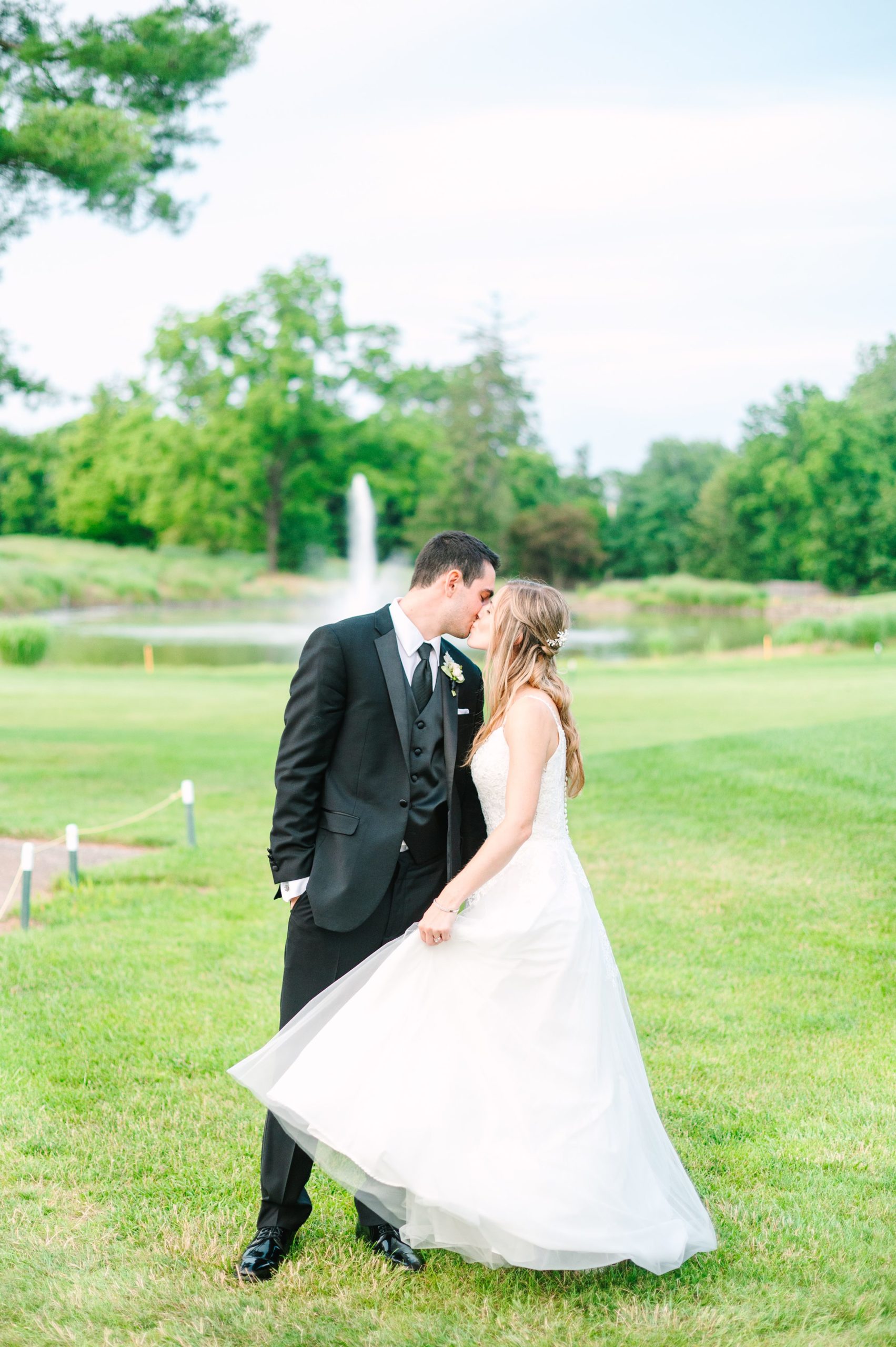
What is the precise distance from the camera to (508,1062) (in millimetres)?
3484

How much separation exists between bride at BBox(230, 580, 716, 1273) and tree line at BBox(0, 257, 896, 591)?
215ft

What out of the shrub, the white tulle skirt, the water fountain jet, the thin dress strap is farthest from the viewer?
the water fountain jet

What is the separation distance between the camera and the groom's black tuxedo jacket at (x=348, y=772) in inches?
146

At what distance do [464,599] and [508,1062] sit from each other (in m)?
1.39

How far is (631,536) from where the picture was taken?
A: 8669 centimetres

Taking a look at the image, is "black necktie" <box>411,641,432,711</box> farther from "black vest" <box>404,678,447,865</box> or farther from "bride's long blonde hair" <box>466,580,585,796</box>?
"bride's long blonde hair" <box>466,580,585,796</box>

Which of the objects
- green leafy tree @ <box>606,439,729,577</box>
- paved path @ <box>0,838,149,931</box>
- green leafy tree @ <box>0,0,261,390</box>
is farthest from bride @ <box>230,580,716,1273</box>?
green leafy tree @ <box>606,439,729,577</box>

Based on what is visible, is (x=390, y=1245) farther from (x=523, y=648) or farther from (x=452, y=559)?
(x=452, y=559)

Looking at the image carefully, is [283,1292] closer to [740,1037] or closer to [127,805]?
[740,1037]

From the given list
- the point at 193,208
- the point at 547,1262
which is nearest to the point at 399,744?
the point at 547,1262

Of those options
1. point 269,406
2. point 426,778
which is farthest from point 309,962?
point 269,406

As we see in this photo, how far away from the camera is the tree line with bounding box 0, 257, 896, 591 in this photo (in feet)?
225

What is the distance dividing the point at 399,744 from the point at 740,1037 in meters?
3.08

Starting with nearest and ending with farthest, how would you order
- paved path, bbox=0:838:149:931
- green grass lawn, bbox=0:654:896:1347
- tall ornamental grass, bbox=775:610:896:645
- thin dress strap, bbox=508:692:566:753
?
green grass lawn, bbox=0:654:896:1347 < thin dress strap, bbox=508:692:566:753 < paved path, bbox=0:838:149:931 < tall ornamental grass, bbox=775:610:896:645
